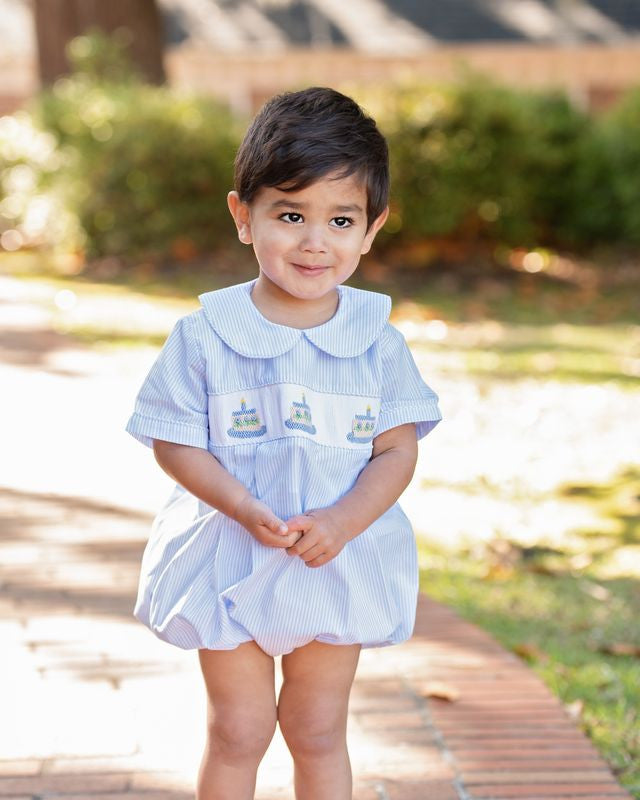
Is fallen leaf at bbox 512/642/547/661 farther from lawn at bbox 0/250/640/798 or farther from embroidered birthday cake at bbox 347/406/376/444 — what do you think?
embroidered birthday cake at bbox 347/406/376/444

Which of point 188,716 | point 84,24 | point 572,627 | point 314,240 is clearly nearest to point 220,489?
point 314,240

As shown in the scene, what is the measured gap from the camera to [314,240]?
2.26m

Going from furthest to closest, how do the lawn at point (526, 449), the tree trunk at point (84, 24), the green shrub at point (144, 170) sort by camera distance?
the tree trunk at point (84, 24) < the green shrub at point (144, 170) < the lawn at point (526, 449)

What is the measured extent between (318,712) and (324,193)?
3.02ft

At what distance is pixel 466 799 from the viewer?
284 centimetres

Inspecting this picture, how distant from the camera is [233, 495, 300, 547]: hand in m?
2.19

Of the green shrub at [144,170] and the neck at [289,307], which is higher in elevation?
the neck at [289,307]

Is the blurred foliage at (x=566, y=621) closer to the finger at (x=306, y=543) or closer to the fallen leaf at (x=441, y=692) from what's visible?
the fallen leaf at (x=441, y=692)

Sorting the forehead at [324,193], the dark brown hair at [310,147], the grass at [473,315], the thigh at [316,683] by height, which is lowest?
the grass at [473,315]

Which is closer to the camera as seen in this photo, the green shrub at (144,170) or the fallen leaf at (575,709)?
the fallen leaf at (575,709)

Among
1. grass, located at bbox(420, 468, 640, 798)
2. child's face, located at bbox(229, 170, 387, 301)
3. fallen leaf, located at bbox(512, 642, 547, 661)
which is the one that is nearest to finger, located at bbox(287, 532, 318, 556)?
child's face, located at bbox(229, 170, 387, 301)

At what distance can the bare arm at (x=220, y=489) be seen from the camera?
2.19 metres

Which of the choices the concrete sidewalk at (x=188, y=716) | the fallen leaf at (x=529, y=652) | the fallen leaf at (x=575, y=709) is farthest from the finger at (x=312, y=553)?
the fallen leaf at (x=529, y=652)

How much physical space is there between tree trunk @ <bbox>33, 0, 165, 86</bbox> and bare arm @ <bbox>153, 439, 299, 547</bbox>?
12560 mm
